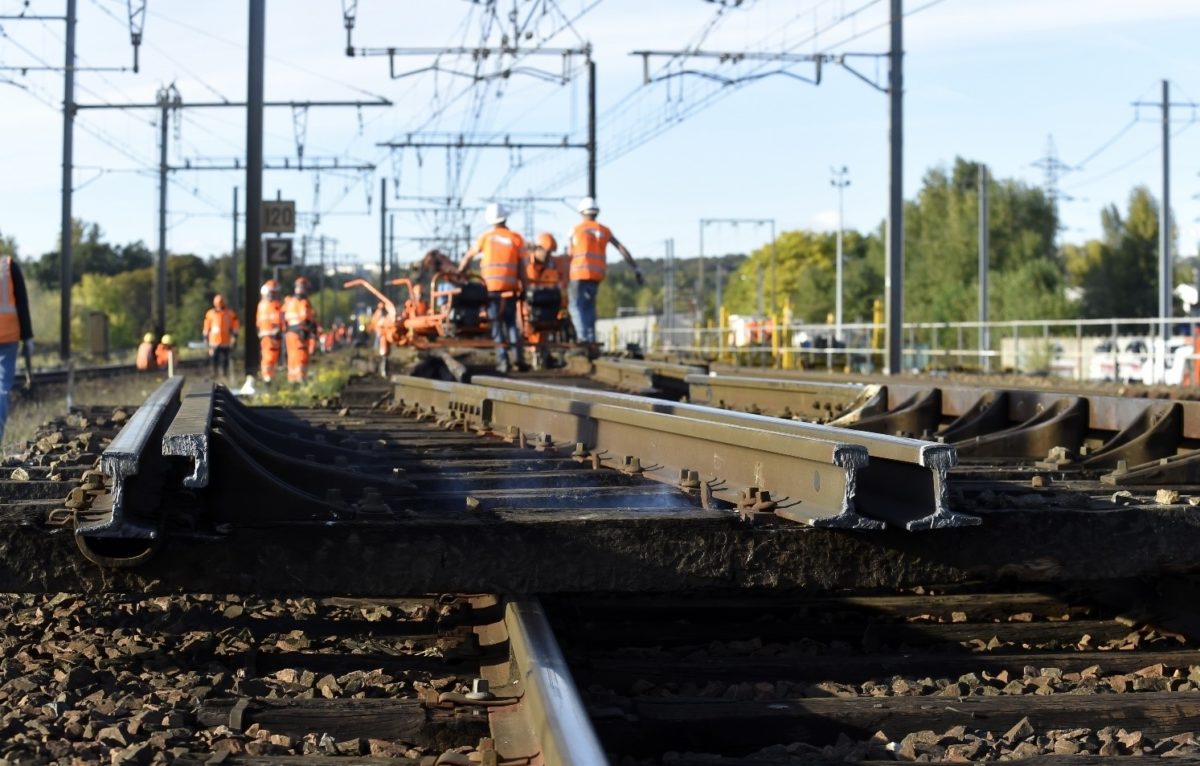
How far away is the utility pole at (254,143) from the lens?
19344mm

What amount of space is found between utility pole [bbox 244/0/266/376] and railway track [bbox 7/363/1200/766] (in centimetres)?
1429

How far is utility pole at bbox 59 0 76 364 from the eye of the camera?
30.1 meters

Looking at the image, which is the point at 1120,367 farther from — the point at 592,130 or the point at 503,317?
the point at 503,317

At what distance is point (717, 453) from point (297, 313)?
21437 mm

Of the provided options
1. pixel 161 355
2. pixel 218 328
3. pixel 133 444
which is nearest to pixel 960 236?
pixel 161 355

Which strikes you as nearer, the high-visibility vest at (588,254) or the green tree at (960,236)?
the high-visibility vest at (588,254)

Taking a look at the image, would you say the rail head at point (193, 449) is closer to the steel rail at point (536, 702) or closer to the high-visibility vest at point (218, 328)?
the steel rail at point (536, 702)

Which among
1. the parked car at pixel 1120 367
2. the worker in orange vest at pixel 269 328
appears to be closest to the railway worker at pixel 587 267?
the worker in orange vest at pixel 269 328

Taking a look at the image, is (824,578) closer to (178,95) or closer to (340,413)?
(340,413)

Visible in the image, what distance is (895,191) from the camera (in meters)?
24.5

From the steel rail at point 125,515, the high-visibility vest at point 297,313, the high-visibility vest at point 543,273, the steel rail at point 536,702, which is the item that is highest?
the high-visibility vest at point 543,273

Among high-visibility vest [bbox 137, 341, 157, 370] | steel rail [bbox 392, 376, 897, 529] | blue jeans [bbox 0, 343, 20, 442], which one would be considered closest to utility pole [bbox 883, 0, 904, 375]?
blue jeans [bbox 0, 343, 20, 442]

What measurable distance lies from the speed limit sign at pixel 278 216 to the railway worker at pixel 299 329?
2.52 m

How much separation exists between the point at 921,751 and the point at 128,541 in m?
2.02
